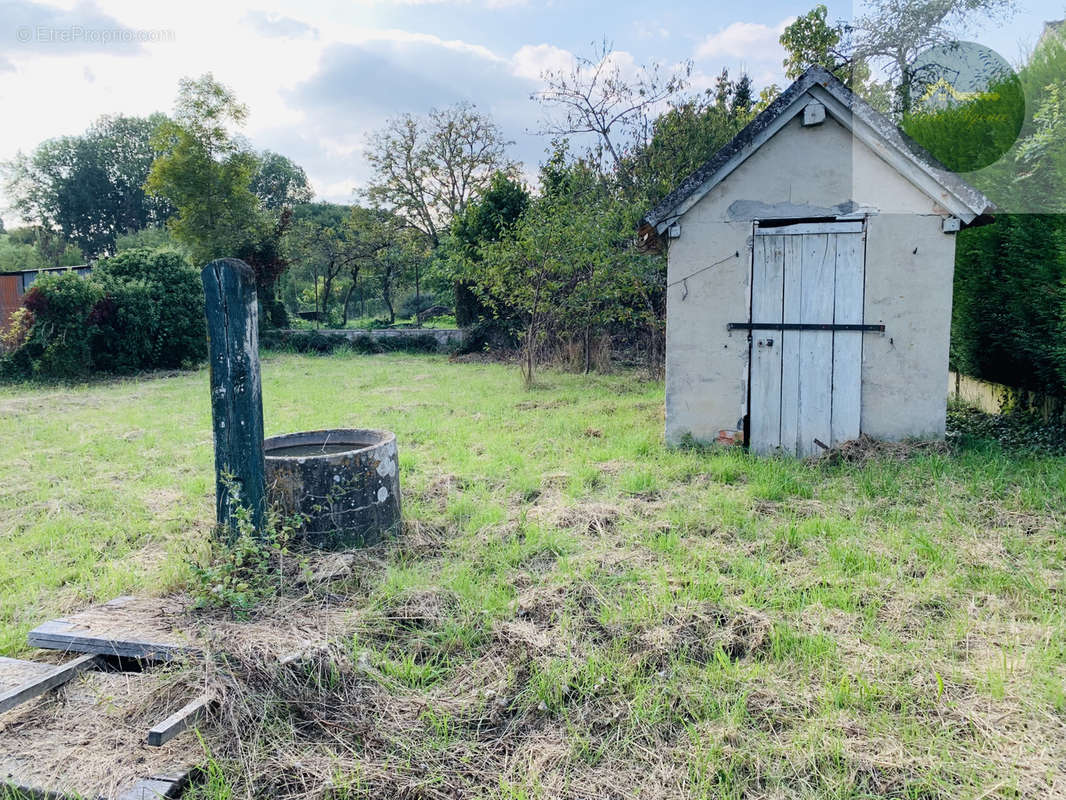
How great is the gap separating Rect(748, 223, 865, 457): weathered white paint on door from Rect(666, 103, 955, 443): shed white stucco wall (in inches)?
5.1

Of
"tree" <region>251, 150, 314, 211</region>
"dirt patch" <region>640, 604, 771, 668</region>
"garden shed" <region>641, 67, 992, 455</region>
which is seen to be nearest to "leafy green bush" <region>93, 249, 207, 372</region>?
"garden shed" <region>641, 67, 992, 455</region>

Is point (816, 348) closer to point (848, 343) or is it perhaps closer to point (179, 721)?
point (848, 343)

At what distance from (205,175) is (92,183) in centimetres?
3065

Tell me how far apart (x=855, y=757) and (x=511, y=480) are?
417 centimetres

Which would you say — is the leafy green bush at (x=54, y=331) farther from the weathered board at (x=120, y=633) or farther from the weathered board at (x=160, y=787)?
the weathered board at (x=160, y=787)

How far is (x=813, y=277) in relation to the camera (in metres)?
7.11

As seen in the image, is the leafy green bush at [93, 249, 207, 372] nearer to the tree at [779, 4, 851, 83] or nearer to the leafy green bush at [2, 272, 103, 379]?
the leafy green bush at [2, 272, 103, 379]

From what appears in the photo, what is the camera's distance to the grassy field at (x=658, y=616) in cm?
255

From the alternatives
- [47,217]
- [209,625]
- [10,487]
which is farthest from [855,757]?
[47,217]

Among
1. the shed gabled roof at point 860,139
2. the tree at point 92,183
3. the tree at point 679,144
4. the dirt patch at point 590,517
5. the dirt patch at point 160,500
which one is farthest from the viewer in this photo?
the tree at point 92,183

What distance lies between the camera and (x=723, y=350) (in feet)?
24.3

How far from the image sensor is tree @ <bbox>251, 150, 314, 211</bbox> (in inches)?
1978

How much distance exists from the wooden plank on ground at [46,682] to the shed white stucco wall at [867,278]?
232 inches

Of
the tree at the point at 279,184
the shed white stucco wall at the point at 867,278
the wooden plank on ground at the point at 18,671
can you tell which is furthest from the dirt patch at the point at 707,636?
the tree at the point at 279,184
